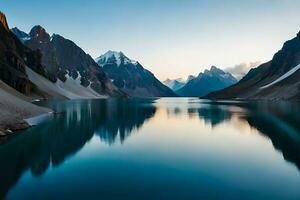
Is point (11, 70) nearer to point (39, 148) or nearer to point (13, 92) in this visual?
point (13, 92)

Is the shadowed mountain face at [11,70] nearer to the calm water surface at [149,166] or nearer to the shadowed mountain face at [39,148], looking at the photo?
the shadowed mountain face at [39,148]

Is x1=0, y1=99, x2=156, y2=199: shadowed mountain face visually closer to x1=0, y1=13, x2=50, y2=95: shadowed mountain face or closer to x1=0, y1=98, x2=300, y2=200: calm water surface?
x1=0, y1=98, x2=300, y2=200: calm water surface

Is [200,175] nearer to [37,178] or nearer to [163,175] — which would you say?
[163,175]

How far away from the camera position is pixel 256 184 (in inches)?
834

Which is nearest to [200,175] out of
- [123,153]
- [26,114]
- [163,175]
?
[163,175]

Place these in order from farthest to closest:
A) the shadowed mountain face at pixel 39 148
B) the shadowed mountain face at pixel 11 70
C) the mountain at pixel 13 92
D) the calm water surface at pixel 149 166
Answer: the shadowed mountain face at pixel 11 70, the mountain at pixel 13 92, the shadowed mountain face at pixel 39 148, the calm water surface at pixel 149 166

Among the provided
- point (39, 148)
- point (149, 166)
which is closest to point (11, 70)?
point (39, 148)

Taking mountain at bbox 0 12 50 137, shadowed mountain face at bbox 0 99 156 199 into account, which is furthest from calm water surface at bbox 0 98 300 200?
mountain at bbox 0 12 50 137

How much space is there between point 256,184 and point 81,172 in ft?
40.3

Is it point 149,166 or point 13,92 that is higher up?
point 13,92

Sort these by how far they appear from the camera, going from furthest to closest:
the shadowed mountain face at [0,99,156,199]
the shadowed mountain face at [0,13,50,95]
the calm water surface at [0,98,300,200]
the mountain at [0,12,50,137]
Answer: the shadowed mountain face at [0,13,50,95] < the mountain at [0,12,50,137] < the shadowed mountain face at [0,99,156,199] < the calm water surface at [0,98,300,200]

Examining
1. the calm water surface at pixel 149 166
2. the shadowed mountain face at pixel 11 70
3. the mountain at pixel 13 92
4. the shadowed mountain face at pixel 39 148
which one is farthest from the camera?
the shadowed mountain face at pixel 11 70

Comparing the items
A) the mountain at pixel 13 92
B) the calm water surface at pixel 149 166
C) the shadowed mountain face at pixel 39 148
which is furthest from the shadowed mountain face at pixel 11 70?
the calm water surface at pixel 149 166

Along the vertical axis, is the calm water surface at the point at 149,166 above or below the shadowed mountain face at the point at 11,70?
below
